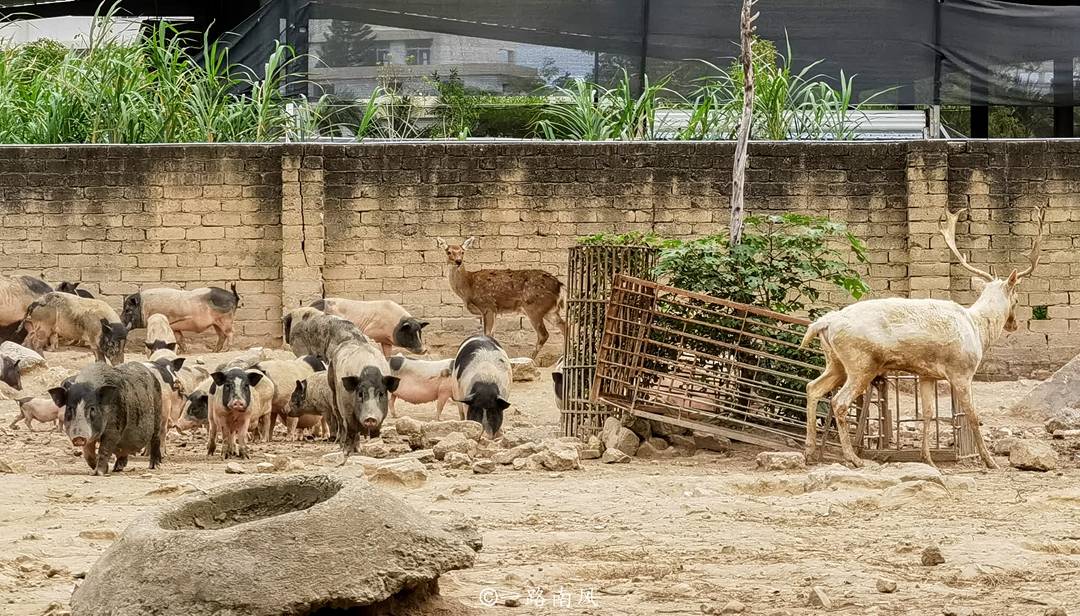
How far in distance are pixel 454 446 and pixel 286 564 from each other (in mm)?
4590

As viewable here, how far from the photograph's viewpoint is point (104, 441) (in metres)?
9.65

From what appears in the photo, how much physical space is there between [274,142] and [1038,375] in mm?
7905

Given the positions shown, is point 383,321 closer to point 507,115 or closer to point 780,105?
point 507,115

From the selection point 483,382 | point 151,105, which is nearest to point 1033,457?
point 483,382

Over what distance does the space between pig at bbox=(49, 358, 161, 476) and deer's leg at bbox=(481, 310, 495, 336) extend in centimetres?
492

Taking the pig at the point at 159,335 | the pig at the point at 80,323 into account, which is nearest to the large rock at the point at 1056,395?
the pig at the point at 159,335

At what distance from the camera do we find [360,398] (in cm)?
1037

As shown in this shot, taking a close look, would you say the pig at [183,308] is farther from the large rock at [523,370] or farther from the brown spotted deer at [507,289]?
the large rock at [523,370]

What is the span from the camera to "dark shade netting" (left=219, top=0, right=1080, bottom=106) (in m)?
15.4

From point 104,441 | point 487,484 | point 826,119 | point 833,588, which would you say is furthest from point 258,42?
point 833,588

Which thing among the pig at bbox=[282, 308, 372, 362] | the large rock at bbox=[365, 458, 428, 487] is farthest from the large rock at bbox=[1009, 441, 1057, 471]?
the pig at bbox=[282, 308, 372, 362]

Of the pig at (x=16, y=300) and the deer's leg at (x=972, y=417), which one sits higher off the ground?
the pig at (x=16, y=300)

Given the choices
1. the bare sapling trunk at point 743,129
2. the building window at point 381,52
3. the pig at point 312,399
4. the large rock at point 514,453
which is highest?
the building window at point 381,52

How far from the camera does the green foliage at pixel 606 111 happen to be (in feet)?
51.1
